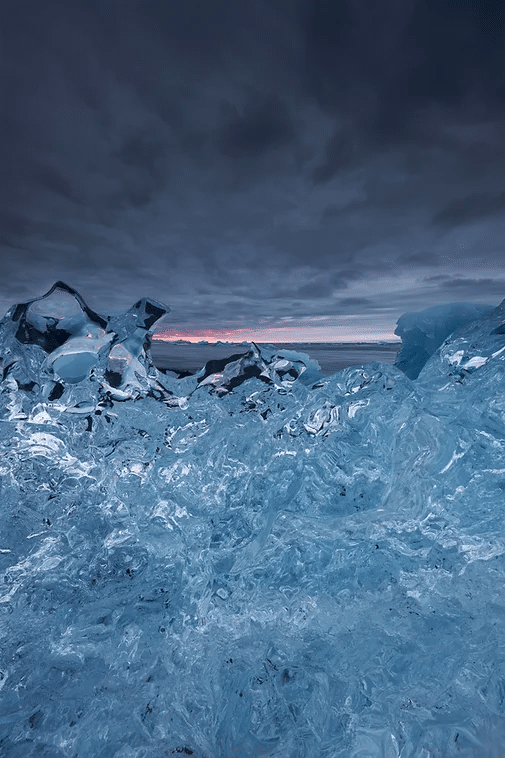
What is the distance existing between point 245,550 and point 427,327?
428 cm

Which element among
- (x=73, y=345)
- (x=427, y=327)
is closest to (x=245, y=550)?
(x=73, y=345)

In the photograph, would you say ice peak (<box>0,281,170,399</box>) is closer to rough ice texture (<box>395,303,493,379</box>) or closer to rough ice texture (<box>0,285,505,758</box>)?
rough ice texture (<box>0,285,505,758</box>)

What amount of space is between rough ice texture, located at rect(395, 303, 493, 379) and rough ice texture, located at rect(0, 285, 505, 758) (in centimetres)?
61

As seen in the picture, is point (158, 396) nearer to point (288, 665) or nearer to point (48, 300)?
point (48, 300)

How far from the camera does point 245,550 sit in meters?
3.65

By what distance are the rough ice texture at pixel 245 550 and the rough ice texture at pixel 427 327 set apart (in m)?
0.61

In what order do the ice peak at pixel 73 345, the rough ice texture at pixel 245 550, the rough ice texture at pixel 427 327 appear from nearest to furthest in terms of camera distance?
1. the rough ice texture at pixel 245 550
2. the ice peak at pixel 73 345
3. the rough ice texture at pixel 427 327

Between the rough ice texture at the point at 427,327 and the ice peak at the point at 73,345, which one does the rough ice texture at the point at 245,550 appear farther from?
the rough ice texture at the point at 427,327

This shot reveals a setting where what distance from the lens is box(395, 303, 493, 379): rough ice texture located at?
4.76 meters

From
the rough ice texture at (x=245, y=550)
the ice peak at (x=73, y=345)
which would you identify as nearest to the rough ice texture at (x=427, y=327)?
the rough ice texture at (x=245, y=550)

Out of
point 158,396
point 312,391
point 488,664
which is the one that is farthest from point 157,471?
point 488,664

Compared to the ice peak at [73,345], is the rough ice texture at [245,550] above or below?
below

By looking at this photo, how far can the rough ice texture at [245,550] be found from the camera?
7.91ft

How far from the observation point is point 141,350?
13.6 ft
